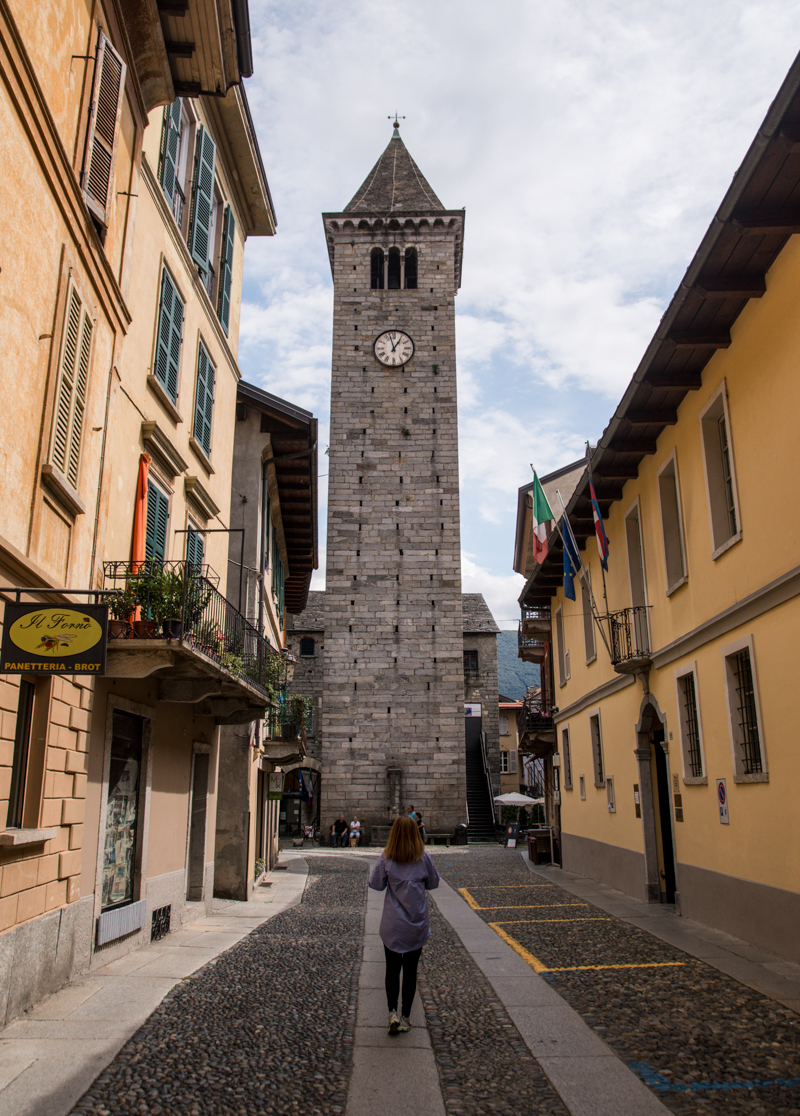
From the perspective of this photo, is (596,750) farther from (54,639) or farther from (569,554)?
(54,639)

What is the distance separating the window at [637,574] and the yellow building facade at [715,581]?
3cm

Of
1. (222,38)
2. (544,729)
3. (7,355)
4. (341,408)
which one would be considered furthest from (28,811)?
(341,408)

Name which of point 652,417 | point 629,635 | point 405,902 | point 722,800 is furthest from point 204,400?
point 722,800

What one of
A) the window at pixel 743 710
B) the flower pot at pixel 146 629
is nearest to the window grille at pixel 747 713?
the window at pixel 743 710

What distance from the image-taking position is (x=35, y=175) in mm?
6676

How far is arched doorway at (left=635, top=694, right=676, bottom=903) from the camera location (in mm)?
13500

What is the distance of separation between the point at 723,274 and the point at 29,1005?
9.12 metres

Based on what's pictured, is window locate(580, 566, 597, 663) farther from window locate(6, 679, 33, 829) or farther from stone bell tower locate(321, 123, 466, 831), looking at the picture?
stone bell tower locate(321, 123, 466, 831)

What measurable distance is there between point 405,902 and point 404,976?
19.9 inches

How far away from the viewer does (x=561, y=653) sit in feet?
70.5

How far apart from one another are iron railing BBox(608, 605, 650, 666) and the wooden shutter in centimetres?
941

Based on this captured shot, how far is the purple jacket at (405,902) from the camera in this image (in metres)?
6.09

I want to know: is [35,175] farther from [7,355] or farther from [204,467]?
[204,467]

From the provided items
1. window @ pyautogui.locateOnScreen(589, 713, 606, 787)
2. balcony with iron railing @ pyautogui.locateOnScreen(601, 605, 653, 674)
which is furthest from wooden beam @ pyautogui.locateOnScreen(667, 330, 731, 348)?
window @ pyautogui.locateOnScreen(589, 713, 606, 787)
